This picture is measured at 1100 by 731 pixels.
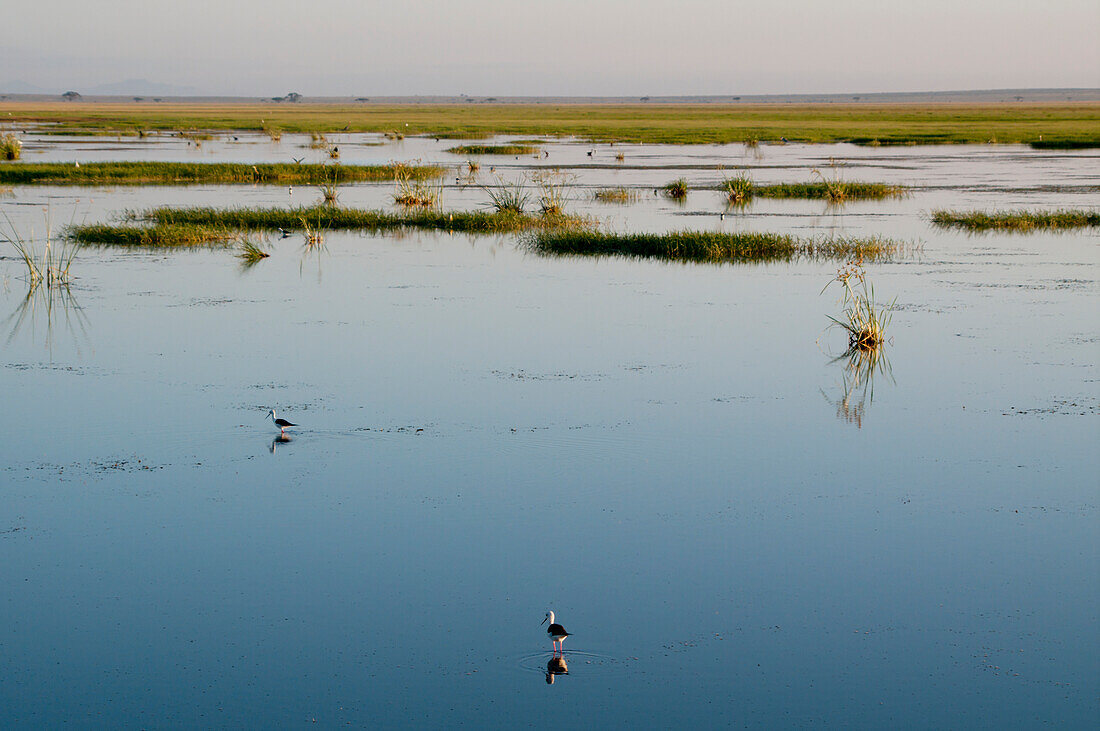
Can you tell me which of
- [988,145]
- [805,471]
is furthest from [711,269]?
[988,145]

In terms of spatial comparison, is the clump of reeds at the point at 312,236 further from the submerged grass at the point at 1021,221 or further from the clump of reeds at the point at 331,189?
the submerged grass at the point at 1021,221

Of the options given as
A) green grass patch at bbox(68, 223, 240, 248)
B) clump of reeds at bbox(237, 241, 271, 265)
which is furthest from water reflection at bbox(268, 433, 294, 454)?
A: green grass patch at bbox(68, 223, 240, 248)

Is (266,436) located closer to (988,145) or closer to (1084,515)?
(1084,515)

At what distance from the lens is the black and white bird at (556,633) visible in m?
5.89

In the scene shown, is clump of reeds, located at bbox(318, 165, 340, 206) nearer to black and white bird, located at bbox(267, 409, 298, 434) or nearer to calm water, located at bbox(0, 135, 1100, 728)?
calm water, located at bbox(0, 135, 1100, 728)

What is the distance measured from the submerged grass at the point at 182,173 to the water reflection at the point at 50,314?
17.1m

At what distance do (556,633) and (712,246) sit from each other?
1523 cm

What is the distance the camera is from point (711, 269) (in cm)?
1938

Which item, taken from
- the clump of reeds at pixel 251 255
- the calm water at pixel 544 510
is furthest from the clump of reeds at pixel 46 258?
the clump of reeds at pixel 251 255

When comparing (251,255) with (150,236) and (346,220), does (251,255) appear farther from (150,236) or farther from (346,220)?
(346,220)

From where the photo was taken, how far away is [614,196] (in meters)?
30.2

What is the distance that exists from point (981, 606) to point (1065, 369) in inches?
258

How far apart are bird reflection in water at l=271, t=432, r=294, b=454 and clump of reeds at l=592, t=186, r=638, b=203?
20627mm

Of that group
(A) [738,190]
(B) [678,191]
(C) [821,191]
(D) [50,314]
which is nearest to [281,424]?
(D) [50,314]
